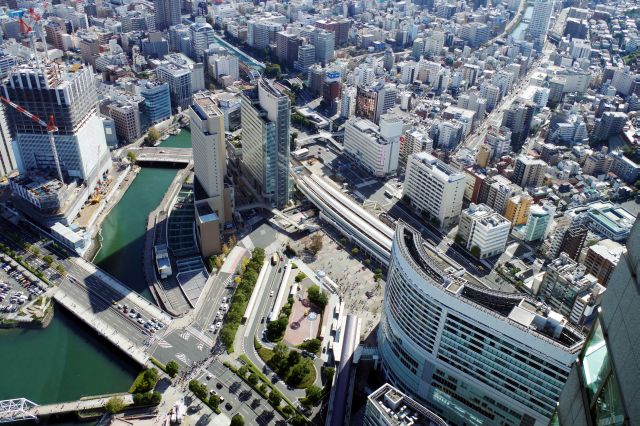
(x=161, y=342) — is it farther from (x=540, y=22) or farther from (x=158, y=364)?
(x=540, y=22)

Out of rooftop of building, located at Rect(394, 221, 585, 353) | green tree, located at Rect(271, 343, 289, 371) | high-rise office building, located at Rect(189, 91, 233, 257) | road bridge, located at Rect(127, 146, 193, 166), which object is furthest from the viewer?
road bridge, located at Rect(127, 146, 193, 166)

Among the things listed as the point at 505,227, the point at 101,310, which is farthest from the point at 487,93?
the point at 101,310

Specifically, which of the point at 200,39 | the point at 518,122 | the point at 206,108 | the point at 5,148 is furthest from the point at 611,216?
the point at 200,39

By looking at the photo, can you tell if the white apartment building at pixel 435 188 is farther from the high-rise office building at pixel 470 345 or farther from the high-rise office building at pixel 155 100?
the high-rise office building at pixel 155 100

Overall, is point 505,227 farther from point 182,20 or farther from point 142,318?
point 182,20

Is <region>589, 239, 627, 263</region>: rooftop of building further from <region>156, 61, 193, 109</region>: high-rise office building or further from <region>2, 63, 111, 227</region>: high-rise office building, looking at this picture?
<region>156, 61, 193, 109</region>: high-rise office building

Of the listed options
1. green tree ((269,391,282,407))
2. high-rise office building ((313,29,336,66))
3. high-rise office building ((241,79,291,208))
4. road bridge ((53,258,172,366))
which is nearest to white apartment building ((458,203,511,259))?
high-rise office building ((241,79,291,208))
